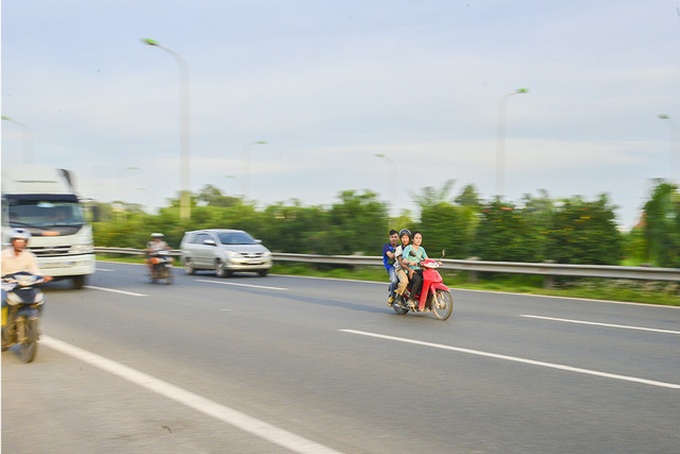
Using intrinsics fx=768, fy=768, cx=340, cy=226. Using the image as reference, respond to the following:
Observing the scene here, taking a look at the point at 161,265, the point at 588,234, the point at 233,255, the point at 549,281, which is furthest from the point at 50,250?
the point at 588,234

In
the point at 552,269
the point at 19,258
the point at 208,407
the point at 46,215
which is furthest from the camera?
the point at 46,215

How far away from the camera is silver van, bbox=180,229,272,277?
25078mm

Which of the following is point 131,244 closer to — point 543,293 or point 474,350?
point 543,293

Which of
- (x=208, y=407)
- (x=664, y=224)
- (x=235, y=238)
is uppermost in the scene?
(x=664, y=224)

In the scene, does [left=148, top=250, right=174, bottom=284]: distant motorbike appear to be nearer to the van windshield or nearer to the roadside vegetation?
the roadside vegetation

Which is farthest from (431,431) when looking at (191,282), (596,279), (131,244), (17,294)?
(131,244)

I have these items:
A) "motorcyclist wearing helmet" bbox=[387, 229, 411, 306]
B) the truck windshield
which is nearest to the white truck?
the truck windshield

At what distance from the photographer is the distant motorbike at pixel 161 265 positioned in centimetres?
2180

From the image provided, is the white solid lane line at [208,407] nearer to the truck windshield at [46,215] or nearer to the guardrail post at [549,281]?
the truck windshield at [46,215]

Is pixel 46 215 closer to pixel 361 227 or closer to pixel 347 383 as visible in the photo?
pixel 361 227

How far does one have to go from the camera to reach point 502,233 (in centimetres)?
2147

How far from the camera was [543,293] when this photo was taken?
18.5 meters

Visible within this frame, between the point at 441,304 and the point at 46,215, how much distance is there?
35.5 ft

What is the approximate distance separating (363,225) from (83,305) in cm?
1287
